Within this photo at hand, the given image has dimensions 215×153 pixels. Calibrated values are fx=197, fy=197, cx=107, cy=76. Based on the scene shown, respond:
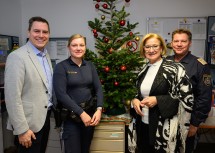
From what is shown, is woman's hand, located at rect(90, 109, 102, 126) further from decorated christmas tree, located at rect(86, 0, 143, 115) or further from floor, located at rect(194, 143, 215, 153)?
floor, located at rect(194, 143, 215, 153)

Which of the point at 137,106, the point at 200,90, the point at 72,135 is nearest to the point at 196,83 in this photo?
the point at 200,90

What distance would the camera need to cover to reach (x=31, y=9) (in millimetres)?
2957

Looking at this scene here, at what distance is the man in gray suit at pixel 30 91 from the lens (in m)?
1.35

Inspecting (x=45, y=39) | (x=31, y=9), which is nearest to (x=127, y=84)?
(x=45, y=39)

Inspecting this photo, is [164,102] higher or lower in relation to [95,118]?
higher

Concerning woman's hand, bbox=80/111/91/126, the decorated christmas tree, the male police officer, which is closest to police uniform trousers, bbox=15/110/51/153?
woman's hand, bbox=80/111/91/126

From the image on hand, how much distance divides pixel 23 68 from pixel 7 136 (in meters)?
1.55

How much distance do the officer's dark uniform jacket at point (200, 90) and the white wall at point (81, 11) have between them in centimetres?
124

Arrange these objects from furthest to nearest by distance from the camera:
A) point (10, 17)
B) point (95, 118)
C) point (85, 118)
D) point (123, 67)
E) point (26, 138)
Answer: point (10, 17), point (123, 67), point (95, 118), point (85, 118), point (26, 138)

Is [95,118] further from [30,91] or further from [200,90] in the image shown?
[200,90]

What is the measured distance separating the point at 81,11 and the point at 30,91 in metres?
1.83

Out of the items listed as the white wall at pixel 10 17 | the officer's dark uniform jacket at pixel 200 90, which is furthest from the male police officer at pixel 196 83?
the white wall at pixel 10 17

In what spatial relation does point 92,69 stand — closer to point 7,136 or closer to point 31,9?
point 7,136

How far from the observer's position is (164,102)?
5.18 ft
